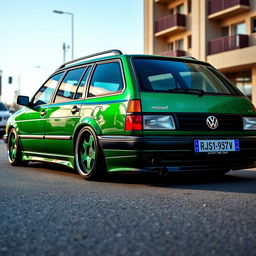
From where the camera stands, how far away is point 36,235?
11.3 ft

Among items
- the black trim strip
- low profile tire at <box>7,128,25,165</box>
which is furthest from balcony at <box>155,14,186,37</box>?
the black trim strip

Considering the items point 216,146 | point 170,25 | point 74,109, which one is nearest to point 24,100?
point 74,109

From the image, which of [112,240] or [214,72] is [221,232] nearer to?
[112,240]

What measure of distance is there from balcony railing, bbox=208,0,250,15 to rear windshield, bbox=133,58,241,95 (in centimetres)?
2028

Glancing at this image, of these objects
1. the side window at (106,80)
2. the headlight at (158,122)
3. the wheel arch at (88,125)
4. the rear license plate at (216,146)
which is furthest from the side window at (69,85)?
the rear license plate at (216,146)

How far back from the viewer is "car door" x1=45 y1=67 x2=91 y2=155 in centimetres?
708

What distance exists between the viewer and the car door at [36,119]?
316 inches

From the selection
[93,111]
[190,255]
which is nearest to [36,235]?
[190,255]

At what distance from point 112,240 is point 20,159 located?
5872 mm

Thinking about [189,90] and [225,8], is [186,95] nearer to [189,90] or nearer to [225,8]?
[189,90]

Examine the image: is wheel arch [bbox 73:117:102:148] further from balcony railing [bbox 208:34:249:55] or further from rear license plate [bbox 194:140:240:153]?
balcony railing [bbox 208:34:249:55]

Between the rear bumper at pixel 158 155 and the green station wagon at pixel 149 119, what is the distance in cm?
1

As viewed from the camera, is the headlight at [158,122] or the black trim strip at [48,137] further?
the black trim strip at [48,137]

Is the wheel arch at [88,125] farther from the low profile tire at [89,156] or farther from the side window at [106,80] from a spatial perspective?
the side window at [106,80]
